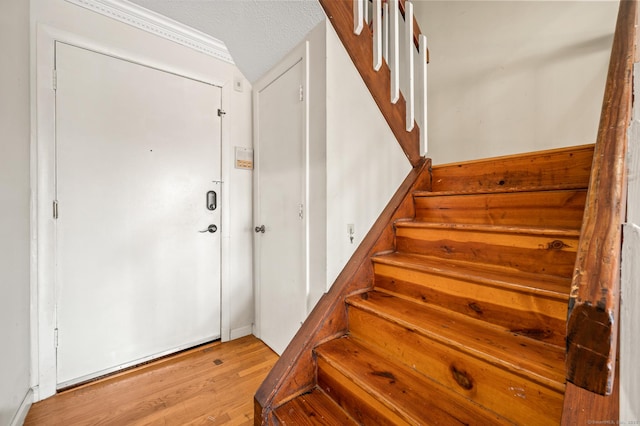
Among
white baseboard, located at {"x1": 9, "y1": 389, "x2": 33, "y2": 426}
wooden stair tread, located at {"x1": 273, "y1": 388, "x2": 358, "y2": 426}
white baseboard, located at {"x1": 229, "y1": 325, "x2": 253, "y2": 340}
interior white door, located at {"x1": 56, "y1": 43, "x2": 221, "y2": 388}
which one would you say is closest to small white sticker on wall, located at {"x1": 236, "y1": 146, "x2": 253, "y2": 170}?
interior white door, located at {"x1": 56, "y1": 43, "x2": 221, "y2": 388}

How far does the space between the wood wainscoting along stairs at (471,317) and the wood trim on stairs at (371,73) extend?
0.48 m

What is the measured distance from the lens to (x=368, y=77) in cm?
153

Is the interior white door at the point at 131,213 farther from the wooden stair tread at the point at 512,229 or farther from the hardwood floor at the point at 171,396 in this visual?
the wooden stair tread at the point at 512,229

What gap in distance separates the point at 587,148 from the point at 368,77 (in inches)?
44.6

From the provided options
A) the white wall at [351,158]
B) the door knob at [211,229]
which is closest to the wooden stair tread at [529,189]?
the white wall at [351,158]

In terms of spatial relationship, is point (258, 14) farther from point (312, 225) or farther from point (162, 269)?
point (162, 269)

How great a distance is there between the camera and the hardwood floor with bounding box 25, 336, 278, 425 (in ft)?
4.42

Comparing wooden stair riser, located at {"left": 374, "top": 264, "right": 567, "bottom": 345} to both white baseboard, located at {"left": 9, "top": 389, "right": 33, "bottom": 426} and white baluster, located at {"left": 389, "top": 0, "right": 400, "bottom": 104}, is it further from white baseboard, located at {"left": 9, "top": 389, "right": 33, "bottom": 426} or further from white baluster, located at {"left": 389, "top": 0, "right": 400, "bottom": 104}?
white baseboard, located at {"left": 9, "top": 389, "right": 33, "bottom": 426}

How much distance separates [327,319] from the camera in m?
1.24

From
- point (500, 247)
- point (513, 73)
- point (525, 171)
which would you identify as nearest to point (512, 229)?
point (500, 247)

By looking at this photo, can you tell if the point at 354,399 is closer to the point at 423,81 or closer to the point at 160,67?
the point at 423,81

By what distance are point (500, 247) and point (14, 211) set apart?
93.9 inches

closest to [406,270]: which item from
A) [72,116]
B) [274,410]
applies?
[274,410]

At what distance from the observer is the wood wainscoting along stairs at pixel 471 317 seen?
2.57ft
